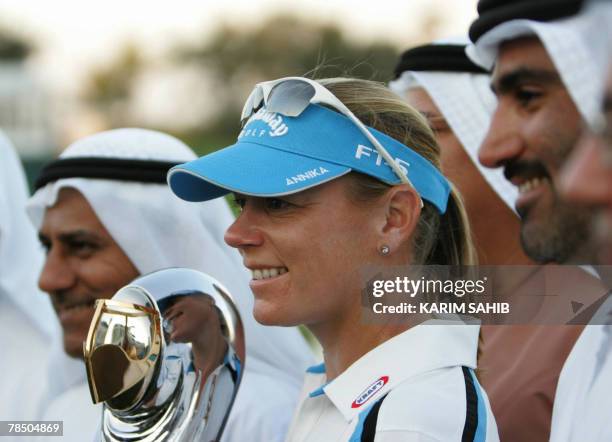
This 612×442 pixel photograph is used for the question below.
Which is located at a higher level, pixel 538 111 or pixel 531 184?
pixel 538 111

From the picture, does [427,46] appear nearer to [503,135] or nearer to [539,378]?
[503,135]

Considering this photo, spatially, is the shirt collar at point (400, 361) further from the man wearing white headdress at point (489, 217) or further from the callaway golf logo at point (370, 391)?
the man wearing white headdress at point (489, 217)

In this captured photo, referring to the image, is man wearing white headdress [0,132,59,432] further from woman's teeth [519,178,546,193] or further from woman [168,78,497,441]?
woman's teeth [519,178,546,193]

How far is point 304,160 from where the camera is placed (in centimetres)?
222

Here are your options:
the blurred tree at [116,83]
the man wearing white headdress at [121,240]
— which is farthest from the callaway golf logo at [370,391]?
the blurred tree at [116,83]

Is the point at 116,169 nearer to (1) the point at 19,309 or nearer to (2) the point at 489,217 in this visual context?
(1) the point at 19,309

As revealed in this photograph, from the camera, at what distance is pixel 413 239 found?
7.62ft

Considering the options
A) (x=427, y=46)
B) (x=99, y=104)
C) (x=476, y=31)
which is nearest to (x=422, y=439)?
(x=476, y=31)

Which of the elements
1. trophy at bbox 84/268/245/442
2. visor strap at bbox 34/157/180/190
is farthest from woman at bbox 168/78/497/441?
visor strap at bbox 34/157/180/190

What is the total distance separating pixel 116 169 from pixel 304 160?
1.46 meters

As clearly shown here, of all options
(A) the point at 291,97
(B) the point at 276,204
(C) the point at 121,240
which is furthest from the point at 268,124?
(C) the point at 121,240

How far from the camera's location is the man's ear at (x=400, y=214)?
2260 millimetres

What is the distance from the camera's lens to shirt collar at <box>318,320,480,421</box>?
2.10 meters

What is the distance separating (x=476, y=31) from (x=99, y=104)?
3773 centimetres
